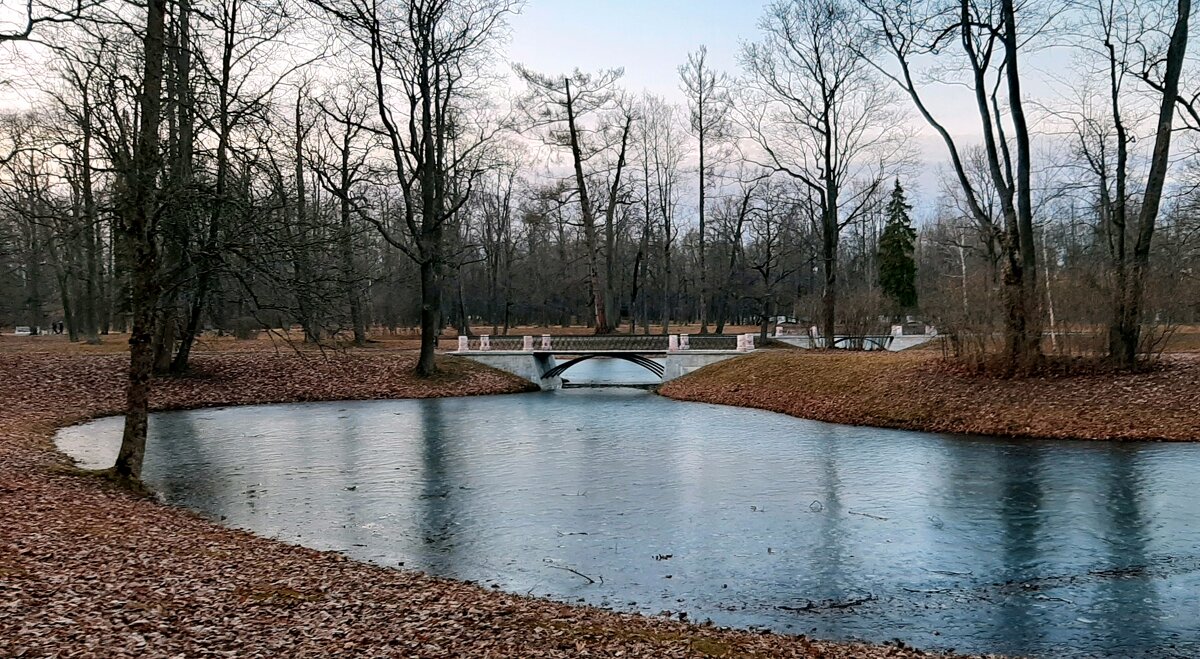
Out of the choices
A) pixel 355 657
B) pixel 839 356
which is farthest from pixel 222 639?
pixel 839 356

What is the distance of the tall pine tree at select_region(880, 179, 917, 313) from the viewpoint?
186 feet

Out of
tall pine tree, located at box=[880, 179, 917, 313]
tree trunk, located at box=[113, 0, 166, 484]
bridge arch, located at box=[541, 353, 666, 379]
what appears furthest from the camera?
tall pine tree, located at box=[880, 179, 917, 313]

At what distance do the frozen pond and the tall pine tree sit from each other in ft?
128

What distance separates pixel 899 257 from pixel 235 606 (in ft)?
186

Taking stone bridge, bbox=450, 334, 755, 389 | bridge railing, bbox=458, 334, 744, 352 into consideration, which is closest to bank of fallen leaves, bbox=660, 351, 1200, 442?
stone bridge, bbox=450, 334, 755, 389

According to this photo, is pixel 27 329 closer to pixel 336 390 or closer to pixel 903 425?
pixel 336 390

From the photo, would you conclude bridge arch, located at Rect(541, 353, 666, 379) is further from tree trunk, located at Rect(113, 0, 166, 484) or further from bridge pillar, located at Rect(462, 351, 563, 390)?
tree trunk, located at Rect(113, 0, 166, 484)

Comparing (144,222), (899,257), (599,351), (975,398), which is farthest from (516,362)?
(899,257)

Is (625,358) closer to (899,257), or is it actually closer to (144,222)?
(144,222)

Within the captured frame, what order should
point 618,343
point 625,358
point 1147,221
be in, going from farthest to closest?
point 625,358 → point 618,343 → point 1147,221

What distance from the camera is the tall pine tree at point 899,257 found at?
56.6m

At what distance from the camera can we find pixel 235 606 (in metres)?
6.34

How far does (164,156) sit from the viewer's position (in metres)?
10.6

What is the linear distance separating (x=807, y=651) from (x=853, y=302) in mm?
29270
